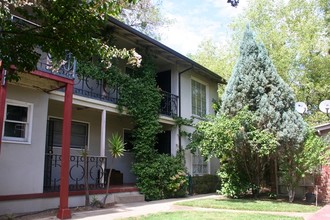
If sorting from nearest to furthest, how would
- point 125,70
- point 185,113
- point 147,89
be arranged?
point 147,89 → point 125,70 → point 185,113

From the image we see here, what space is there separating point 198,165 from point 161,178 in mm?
4630

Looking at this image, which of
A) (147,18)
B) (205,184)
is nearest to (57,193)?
(205,184)

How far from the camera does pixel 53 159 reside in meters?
11.5

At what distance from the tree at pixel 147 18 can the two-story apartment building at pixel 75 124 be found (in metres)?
10.6

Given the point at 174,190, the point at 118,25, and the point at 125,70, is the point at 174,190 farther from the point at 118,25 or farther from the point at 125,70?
the point at 118,25

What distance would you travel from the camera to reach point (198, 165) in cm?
1700

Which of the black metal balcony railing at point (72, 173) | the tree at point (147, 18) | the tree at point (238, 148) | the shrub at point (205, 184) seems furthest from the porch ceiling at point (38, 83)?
the tree at point (147, 18)

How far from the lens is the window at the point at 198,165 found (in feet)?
54.7

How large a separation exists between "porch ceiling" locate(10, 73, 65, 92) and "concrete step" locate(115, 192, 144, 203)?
4.33 metres

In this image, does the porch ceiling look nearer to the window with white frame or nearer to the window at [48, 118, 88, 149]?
the window at [48, 118, 88, 149]

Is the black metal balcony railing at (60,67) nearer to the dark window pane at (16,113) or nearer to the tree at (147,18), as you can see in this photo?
the dark window pane at (16,113)

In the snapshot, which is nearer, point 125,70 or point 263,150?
point 263,150

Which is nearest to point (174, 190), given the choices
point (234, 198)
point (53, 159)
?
point (234, 198)

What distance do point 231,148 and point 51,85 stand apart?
6788mm
